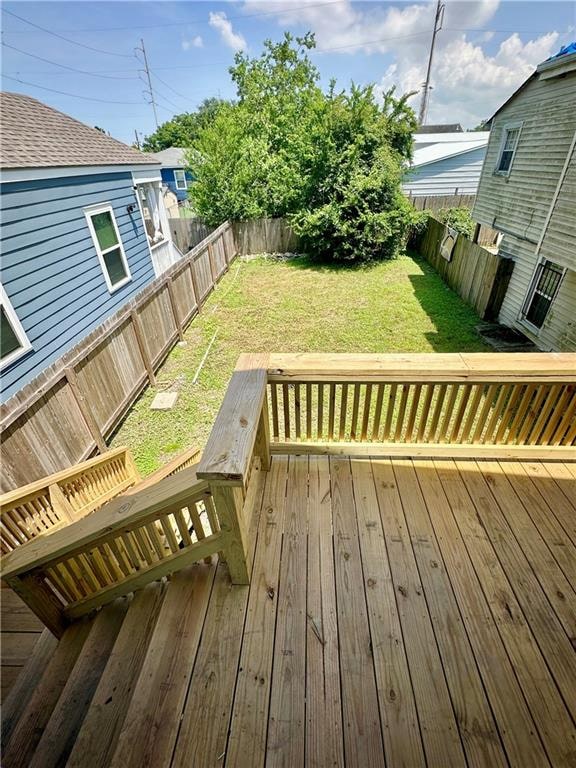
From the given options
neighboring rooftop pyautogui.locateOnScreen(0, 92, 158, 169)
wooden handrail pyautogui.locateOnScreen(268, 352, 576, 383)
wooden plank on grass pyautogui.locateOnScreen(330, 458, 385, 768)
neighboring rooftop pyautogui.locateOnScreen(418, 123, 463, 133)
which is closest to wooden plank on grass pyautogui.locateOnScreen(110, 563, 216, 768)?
wooden plank on grass pyautogui.locateOnScreen(330, 458, 385, 768)

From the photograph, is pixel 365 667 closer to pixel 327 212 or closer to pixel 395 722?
pixel 395 722

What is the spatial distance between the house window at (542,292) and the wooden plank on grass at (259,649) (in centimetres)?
692

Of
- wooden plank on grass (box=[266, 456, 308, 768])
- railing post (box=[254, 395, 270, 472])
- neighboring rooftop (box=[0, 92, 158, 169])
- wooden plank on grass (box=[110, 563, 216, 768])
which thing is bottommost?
wooden plank on grass (box=[266, 456, 308, 768])

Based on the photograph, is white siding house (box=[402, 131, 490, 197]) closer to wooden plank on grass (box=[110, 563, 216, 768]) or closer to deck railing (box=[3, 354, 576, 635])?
deck railing (box=[3, 354, 576, 635])

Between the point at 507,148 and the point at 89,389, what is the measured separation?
32.4 ft

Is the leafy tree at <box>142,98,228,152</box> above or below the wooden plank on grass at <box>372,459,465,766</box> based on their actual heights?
above

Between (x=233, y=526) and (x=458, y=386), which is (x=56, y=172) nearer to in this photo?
(x=233, y=526)

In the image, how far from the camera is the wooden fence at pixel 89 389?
10.1ft

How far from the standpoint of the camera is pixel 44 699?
5.73ft

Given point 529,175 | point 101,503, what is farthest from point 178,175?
point 101,503

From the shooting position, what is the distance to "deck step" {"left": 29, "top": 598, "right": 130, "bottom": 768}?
148 cm

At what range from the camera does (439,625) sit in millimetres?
1709

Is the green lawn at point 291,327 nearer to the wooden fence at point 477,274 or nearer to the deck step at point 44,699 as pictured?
the wooden fence at point 477,274

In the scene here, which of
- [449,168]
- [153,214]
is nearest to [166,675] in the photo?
[153,214]
